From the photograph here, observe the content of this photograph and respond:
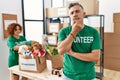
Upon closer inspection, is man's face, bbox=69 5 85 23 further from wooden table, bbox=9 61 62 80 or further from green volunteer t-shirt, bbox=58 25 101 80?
wooden table, bbox=9 61 62 80

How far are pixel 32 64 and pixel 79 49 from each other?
0.77 m

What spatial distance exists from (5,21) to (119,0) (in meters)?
2.46

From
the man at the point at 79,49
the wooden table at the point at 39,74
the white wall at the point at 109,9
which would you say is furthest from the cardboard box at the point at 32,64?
the white wall at the point at 109,9

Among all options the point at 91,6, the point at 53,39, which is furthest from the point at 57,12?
the point at 91,6

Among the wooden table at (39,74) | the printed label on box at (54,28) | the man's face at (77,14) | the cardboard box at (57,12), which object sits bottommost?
the wooden table at (39,74)

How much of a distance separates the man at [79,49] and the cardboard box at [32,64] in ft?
1.96

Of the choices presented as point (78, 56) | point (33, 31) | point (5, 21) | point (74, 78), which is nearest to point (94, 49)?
point (78, 56)

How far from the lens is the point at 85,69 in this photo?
1.35 metres

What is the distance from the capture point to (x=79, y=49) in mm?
1365

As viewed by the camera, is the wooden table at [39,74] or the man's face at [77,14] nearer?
the man's face at [77,14]

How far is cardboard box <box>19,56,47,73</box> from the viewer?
1892 mm

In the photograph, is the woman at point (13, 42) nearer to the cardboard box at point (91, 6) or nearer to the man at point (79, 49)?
the cardboard box at point (91, 6)

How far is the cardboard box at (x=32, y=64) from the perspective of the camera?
189 centimetres

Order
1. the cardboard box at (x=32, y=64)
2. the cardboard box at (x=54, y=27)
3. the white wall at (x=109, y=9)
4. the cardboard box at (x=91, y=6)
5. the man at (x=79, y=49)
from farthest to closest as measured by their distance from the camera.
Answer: the white wall at (x=109, y=9)
the cardboard box at (x=54, y=27)
the cardboard box at (x=91, y=6)
the cardboard box at (x=32, y=64)
the man at (x=79, y=49)
